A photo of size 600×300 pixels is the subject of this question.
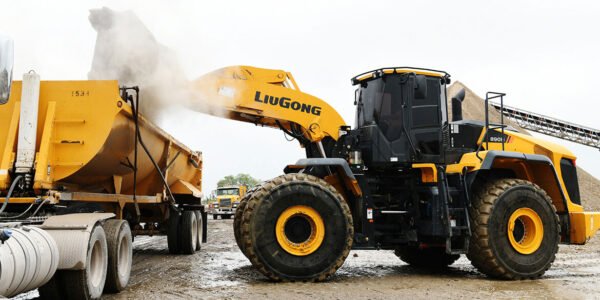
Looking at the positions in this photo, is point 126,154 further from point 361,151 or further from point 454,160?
point 454,160

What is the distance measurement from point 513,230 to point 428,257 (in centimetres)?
185

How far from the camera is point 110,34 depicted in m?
7.90

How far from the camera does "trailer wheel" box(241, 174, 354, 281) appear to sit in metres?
7.03

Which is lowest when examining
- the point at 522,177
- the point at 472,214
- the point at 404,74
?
the point at 472,214

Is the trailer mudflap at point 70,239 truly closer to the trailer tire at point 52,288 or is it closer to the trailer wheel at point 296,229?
the trailer tire at point 52,288

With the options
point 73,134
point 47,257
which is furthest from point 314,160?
point 47,257

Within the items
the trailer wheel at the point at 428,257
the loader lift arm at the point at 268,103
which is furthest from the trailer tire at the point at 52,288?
the trailer wheel at the point at 428,257

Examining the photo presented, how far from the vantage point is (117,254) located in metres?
6.34

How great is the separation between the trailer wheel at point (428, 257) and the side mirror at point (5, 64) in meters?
6.80

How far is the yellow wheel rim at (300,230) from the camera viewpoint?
7.11 m

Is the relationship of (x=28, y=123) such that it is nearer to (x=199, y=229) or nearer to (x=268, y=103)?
(x=268, y=103)

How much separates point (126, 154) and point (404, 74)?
13.6 ft

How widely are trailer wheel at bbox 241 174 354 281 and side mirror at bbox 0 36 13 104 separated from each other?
12.1 feet

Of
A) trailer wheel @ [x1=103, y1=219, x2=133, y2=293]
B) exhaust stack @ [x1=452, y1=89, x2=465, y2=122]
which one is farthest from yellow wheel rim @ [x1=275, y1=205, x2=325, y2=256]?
exhaust stack @ [x1=452, y1=89, x2=465, y2=122]
